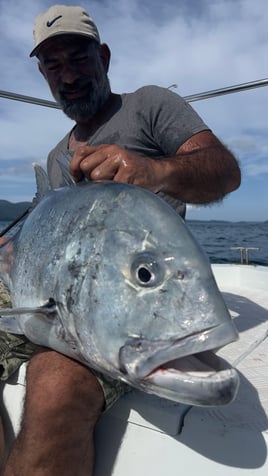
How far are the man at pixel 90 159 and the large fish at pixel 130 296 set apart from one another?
0.49ft

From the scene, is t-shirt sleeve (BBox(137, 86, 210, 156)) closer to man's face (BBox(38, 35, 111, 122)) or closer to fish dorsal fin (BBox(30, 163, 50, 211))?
man's face (BBox(38, 35, 111, 122))

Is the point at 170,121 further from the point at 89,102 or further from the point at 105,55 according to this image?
the point at 105,55

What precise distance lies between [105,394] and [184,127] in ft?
4.89

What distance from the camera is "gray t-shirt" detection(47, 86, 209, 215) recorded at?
2400mm

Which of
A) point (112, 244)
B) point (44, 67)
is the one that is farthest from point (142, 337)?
point (44, 67)

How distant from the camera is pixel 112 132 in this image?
252cm

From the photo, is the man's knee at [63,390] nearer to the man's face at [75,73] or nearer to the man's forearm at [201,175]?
the man's forearm at [201,175]

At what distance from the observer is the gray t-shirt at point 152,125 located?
2.40m

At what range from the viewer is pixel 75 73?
2.56 m

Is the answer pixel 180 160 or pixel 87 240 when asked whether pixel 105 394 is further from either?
pixel 180 160

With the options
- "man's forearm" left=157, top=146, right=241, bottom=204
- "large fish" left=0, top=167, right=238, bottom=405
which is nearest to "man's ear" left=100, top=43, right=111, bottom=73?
"man's forearm" left=157, top=146, right=241, bottom=204

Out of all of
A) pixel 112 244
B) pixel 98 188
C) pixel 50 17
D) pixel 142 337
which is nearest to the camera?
pixel 142 337

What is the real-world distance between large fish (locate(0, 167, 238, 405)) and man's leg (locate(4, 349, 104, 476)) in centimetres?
10

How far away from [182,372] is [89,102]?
1.95 meters
